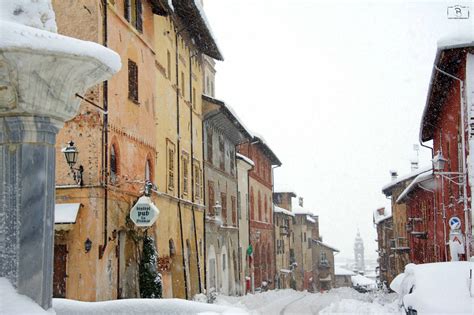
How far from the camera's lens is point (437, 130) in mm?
26406

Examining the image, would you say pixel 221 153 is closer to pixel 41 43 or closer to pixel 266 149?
pixel 266 149

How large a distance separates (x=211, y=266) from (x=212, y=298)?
370 cm

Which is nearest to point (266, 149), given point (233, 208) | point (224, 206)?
point (233, 208)

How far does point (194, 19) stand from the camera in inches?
929

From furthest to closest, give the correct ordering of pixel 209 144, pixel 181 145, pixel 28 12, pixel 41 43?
pixel 209 144
pixel 181 145
pixel 28 12
pixel 41 43

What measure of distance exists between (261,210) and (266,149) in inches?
167

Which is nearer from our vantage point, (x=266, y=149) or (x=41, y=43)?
(x=41, y=43)

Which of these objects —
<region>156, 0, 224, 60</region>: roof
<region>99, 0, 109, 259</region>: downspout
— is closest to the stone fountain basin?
<region>99, 0, 109, 259</region>: downspout

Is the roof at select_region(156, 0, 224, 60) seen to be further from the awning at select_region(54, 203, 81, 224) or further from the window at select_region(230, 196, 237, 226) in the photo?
the window at select_region(230, 196, 237, 226)

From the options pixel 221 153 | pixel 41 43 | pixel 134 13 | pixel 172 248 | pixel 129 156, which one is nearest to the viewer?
pixel 41 43

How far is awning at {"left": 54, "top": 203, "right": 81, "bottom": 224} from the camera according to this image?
536 inches

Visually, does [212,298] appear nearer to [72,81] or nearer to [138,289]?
[138,289]

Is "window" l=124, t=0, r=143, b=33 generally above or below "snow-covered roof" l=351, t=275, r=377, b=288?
above

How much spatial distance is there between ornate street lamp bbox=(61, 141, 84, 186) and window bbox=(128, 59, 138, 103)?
11.3 ft
